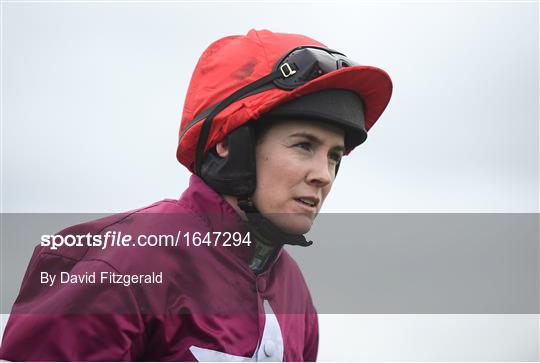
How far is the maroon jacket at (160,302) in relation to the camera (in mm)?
3178

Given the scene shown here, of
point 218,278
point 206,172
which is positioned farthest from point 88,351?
point 206,172

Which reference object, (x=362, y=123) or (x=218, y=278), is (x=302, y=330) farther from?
(x=362, y=123)

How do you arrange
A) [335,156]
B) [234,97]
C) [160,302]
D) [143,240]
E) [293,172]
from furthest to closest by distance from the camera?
[335,156] → [234,97] → [293,172] → [143,240] → [160,302]

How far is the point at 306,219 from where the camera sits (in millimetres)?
3758

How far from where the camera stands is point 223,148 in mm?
3867

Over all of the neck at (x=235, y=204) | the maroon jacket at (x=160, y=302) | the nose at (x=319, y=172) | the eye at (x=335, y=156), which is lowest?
the maroon jacket at (x=160, y=302)

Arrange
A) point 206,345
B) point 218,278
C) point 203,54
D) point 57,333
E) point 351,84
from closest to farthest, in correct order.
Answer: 1. point 57,333
2. point 206,345
3. point 218,278
4. point 351,84
5. point 203,54

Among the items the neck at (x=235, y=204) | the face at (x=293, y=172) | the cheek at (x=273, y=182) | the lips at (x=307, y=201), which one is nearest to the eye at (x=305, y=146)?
the face at (x=293, y=172)

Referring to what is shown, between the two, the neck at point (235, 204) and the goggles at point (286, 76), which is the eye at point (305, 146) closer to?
the goggles at point (286, 76)

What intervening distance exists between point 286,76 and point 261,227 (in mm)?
874

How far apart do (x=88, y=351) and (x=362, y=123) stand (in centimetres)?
205

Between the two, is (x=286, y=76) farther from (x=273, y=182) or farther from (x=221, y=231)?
(x=221, y=231)

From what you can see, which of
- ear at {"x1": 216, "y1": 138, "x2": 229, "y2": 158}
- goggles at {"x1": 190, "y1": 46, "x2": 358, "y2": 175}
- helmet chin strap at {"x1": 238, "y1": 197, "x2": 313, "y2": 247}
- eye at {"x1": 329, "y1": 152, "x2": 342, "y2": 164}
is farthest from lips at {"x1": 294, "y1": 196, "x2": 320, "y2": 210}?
goggles at {"x1": 190, "y1": 46, "x2": 358, "y2": 175}

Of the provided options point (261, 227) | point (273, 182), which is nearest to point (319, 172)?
point (273, 182)
